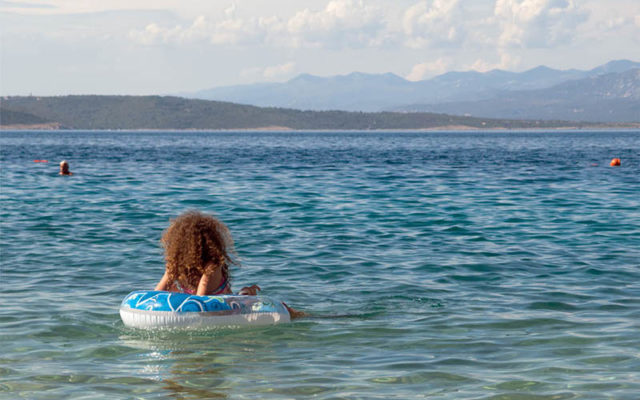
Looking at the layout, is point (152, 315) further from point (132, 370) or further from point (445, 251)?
point (445, 251)

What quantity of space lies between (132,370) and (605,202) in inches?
900

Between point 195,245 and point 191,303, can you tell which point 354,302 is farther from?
point 195,245

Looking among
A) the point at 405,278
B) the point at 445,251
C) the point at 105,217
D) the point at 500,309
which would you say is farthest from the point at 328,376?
the point at 105,217

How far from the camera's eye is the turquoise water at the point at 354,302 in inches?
346

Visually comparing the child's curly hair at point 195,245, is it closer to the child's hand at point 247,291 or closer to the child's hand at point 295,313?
the child's hand at point 247,291

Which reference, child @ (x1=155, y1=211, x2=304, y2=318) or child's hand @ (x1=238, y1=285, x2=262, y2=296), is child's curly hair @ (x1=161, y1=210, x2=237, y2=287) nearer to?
child @ (x1=155, y1=211, x2=304, y2=318)

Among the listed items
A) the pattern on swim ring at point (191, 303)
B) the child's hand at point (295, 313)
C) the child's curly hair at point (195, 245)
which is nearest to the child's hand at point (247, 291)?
the pattern on swim ring at point (191, 303)

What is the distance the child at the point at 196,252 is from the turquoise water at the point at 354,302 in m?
0.70

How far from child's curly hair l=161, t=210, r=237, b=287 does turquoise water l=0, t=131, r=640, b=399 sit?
0.89 m

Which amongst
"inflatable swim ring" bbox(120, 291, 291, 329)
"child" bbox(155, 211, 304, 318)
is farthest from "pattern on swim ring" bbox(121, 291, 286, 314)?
"child" bbox(155, 211, 304, 318)

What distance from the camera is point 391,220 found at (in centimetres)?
2306

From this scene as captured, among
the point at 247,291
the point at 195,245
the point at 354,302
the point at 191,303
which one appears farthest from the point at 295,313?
the point at 195,245

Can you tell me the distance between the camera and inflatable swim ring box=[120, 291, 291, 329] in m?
10.5

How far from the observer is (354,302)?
12.8m
